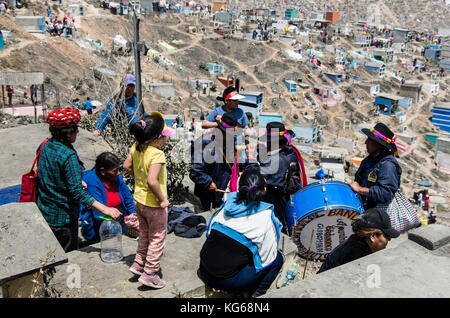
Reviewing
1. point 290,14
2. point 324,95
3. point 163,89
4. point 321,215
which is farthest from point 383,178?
point 290,14

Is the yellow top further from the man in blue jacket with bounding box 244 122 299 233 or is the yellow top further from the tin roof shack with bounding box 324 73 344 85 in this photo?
the tin roof shack with bounding box 324 73 344 85

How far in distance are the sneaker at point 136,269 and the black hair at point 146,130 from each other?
41.3 inches

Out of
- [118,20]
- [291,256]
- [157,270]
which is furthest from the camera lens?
[118,20]

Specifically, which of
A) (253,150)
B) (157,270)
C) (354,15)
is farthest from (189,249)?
(354,15)

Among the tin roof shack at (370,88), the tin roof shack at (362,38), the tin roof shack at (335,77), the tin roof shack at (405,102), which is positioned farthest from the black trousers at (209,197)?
the tin roof shack at (362,38)

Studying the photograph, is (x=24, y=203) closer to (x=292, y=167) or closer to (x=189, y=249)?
(x=189, y=249)

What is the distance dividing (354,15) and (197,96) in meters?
85.9

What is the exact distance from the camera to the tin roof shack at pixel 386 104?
49.7 meters

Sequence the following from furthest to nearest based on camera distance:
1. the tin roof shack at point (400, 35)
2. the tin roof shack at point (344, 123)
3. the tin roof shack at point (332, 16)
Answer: the tin roof shack at point (332, 16)
the tin roof shack at point (400, 35)
the tin roof shack at point (344, 123)

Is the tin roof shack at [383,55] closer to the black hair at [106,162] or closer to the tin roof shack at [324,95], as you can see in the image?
the tin roof shack at [324,95]

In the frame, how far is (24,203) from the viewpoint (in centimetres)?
366

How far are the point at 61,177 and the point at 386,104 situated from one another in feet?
168

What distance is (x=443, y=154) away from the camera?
1626 inches

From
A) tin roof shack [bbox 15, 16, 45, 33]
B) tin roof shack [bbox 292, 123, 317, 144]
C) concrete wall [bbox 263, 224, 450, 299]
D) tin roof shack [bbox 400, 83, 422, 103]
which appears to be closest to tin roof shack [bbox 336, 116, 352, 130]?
tin roof shack [bbox 292, 123, 317, 144]
